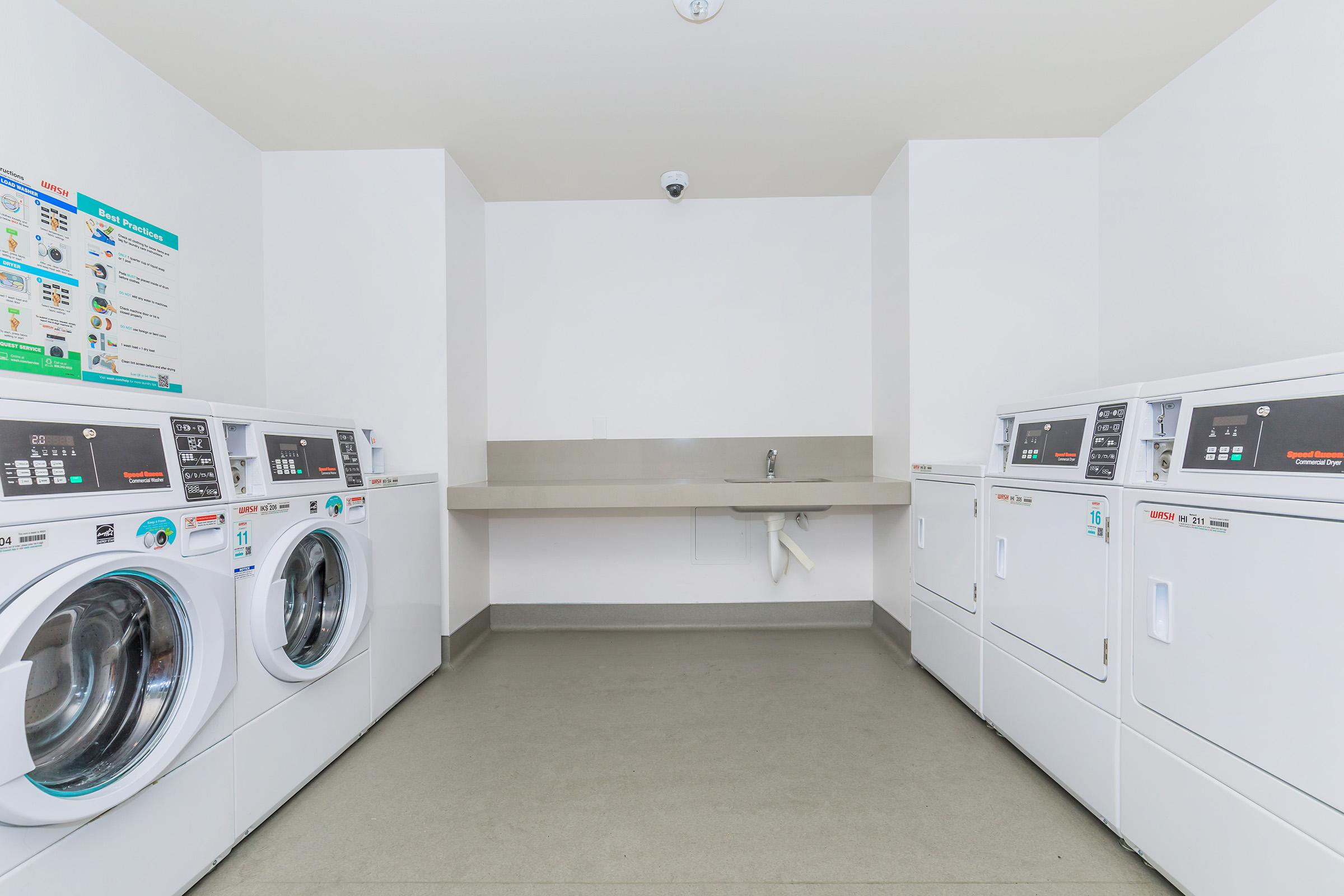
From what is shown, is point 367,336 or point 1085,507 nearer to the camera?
point 1085,507

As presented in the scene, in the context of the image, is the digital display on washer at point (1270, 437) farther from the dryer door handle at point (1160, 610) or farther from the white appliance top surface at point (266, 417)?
the white appliance top surface at point (266, 417)

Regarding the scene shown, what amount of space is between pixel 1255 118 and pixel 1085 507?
1.54 metres

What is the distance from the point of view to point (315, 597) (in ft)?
6.31

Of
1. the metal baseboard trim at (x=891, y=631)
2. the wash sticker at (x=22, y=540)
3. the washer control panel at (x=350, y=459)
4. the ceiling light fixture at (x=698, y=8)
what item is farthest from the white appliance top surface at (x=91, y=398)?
the metal baseboard trim at (x=891, y=631)

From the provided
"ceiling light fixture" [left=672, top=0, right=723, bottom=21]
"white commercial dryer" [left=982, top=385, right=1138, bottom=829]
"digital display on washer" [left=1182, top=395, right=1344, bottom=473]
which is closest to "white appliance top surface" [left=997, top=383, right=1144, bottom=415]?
"white commercial dryer" [left=982, top=385, right=1138, bottom=829]

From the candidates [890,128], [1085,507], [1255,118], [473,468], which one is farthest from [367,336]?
[1255,118]

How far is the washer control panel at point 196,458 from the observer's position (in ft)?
4.52

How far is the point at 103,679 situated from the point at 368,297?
6.60 feet

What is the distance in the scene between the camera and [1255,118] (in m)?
1.97

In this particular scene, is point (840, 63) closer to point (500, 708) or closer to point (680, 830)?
point (680, 830)

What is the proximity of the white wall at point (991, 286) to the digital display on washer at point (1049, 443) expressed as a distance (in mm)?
781

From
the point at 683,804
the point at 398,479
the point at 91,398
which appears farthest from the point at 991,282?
the point at 91,398

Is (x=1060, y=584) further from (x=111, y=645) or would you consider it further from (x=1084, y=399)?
(x=111, y=645)

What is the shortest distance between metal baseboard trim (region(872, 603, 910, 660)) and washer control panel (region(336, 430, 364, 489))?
2.47m
